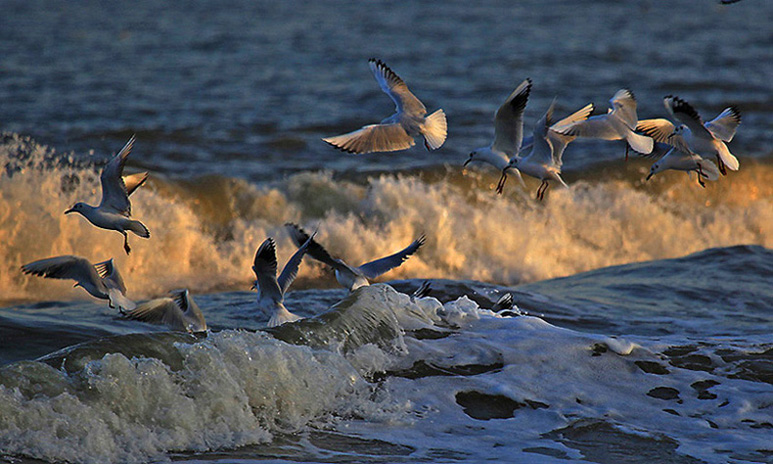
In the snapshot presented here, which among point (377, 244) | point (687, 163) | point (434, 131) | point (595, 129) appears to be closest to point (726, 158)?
point (687, 163)

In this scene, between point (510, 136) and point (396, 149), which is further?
point (510, 136)

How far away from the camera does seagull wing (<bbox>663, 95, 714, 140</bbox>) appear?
6652 millimetres

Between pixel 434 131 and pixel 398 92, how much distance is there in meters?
0.38

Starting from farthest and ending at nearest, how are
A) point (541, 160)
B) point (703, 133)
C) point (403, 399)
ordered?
1. point (541, 160)
2. point (703, 133)
3. point (403, 399)

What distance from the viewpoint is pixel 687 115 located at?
677 centimetres

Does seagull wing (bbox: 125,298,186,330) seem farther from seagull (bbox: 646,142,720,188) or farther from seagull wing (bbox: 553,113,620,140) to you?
seagull (bbox: 646,142,720,188)

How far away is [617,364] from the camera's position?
6.66m

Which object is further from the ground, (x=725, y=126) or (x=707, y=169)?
(x=725, y=126)

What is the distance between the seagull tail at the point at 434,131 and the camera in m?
6.95

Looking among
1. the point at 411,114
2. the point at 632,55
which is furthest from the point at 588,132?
the point at 632,55

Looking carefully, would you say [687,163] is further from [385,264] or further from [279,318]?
[279,318]

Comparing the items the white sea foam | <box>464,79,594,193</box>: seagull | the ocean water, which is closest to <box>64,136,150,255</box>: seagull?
the ocean water

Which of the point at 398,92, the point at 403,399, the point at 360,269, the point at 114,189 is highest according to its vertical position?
the point at 398,92

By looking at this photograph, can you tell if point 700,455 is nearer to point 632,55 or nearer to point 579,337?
point 579,337
